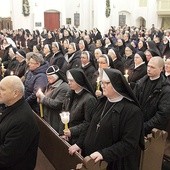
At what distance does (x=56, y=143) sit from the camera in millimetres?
3986

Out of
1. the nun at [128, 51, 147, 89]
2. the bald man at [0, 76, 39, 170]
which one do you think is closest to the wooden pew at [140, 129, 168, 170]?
the bald man at [0, 76, 39, 170]

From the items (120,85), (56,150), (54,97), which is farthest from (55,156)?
(120,85)

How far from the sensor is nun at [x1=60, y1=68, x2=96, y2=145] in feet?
12.7

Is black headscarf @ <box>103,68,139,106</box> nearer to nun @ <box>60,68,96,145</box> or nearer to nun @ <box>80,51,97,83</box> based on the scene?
nun @ <box>60,68,96,145</box>

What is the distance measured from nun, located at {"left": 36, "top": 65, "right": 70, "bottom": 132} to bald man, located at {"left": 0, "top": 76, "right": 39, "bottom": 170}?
1234mm

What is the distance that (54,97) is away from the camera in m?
4.66

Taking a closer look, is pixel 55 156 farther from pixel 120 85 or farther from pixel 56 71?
pixel 120 85

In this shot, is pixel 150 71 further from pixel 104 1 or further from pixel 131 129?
pixel 104 1

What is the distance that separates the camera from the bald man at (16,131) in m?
3.08

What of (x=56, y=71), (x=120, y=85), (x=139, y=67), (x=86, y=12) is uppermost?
(x=86, y=12)

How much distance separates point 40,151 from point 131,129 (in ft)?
6.86

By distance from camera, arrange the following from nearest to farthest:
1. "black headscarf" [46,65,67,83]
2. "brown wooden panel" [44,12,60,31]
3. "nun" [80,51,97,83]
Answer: "black headscarf" [46,65,67,83], "nun" [80,51,97,83], "brown wooden panel" [44,12,60,31]

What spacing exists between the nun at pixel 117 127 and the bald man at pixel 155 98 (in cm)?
83

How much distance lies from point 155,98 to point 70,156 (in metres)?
1.51
